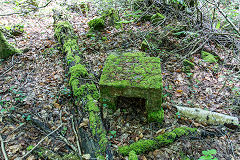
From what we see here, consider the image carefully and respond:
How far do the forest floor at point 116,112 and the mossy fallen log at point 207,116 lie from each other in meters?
0.11

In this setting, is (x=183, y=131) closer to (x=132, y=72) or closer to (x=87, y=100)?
(x=132, y=72)

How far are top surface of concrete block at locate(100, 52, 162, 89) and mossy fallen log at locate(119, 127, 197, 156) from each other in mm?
832

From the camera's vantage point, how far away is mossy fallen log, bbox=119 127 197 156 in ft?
8.33

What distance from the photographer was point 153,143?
2623mm

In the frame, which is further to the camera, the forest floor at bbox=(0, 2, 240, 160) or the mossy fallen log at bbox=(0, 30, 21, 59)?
the mossy fallen log at bbox=(0, 30, 21, 59)

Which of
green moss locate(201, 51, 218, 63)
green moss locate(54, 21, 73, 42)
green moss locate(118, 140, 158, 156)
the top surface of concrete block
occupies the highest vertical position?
green moss locate(54, 21, 73, 42)

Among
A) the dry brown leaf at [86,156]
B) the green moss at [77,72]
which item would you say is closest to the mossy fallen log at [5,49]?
the green moss at [77,72]

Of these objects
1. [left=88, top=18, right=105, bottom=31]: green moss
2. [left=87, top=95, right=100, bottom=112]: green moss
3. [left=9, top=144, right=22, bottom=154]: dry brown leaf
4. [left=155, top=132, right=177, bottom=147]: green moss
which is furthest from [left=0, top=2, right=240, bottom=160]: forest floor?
[left=88, top=18, right=105, bottom=31]: green moss

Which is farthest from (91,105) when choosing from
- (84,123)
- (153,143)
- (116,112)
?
(153,143)

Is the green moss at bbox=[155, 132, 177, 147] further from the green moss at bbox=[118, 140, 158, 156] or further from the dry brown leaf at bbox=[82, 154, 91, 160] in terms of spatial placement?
the dry brown leaf at bbox=[82, 154, 91, 160]

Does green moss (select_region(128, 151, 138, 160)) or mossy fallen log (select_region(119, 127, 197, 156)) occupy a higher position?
green moss (select_region(128, 151, 138, 160))

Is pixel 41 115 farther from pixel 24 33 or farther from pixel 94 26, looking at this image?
pixel 24 33

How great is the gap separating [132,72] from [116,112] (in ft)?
2.83

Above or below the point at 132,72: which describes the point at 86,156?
below
